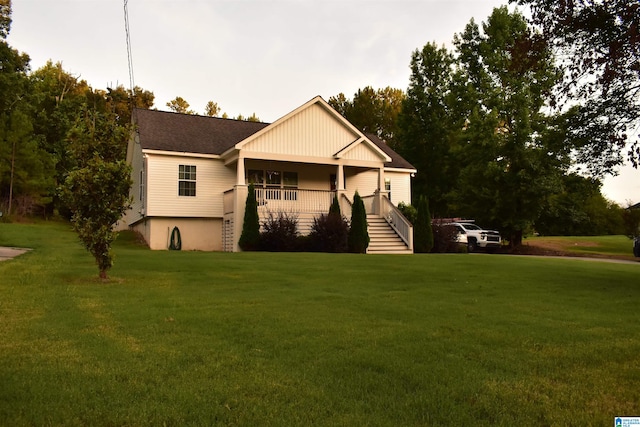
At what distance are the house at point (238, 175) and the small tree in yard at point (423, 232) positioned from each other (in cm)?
81

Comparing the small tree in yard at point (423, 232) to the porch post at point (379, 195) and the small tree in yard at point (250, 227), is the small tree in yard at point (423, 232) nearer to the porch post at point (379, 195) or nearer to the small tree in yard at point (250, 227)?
the porch post at point (379, 195)

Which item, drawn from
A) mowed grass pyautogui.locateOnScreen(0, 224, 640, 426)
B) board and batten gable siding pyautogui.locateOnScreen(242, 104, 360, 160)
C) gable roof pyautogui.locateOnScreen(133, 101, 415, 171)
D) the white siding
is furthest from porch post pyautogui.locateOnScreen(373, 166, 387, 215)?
mowed grass pyautogui.locateOnScreen(0, 224, 640, 426)

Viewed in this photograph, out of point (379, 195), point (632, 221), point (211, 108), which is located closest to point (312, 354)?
point (379, 195)

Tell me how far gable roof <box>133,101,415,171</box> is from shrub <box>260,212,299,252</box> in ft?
12.1

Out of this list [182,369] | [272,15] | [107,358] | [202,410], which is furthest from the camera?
[272,15]

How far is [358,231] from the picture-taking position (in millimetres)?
20406

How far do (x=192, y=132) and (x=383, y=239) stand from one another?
10413 millimetres

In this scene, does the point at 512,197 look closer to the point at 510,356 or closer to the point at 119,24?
the point at 119,24

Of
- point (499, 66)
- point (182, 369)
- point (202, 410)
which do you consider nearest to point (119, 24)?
point (182, 369)

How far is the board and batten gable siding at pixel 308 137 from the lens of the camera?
21.9m

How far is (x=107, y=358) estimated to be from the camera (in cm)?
450

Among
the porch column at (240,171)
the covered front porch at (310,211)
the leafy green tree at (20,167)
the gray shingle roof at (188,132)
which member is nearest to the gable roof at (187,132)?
the gray shingle roof at (188,132)

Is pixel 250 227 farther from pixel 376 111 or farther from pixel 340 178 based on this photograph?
pixel 376 111

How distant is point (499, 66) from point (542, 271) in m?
24.8
